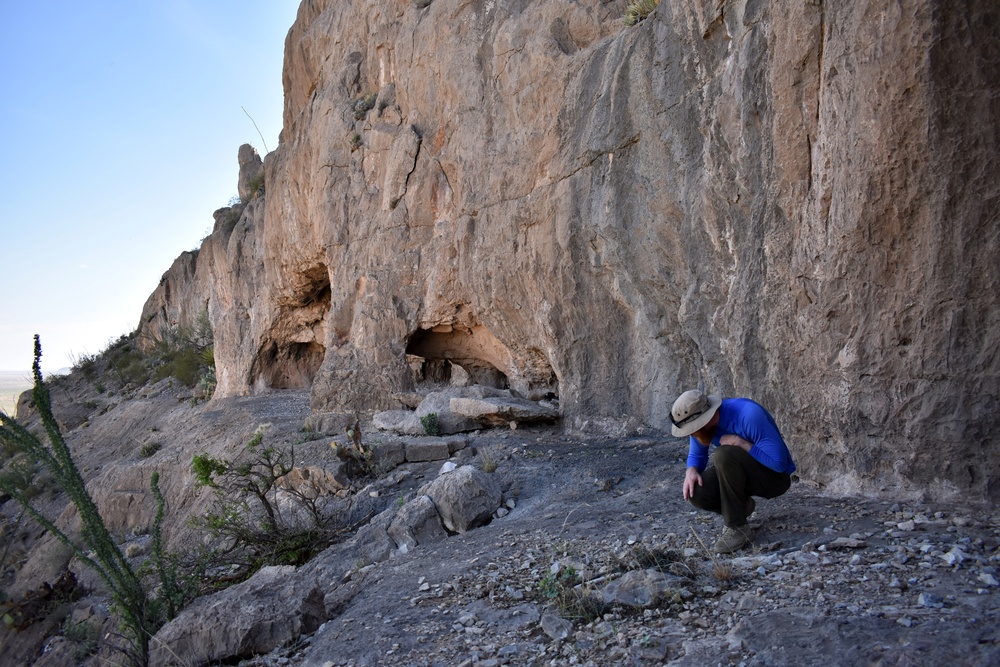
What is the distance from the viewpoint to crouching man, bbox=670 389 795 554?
380 cm

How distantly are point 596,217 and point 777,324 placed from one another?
3.16 meters

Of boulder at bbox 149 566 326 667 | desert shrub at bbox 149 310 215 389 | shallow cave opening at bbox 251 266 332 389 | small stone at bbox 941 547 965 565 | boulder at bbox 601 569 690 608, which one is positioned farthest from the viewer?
desert shrub at bbox 149 310 215 389

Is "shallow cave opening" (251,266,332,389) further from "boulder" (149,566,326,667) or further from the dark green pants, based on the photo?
the dark green pants

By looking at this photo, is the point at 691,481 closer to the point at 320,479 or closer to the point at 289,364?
the point at 320,479

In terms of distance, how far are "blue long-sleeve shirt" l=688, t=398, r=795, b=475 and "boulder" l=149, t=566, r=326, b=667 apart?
263 centimetres

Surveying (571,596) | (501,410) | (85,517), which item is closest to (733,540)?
(571,596)

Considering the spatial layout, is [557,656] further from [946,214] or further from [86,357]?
[86,357]

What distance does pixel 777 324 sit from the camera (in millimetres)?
5246

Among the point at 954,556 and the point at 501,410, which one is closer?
the point at 954,556

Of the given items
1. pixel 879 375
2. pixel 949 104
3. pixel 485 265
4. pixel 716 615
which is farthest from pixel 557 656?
pixel 485 265

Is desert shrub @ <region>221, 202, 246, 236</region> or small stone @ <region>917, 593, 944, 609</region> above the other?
desert shrub @ <region>221, 202, 246, 236</region>

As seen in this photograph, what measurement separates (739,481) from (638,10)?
587cm

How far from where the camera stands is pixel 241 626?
14.6 feet

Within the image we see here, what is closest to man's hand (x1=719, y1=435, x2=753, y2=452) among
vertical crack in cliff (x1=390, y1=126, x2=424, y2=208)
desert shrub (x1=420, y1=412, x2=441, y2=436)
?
desert shrub (x1=420, y1=412, x2=441, y2=436)
